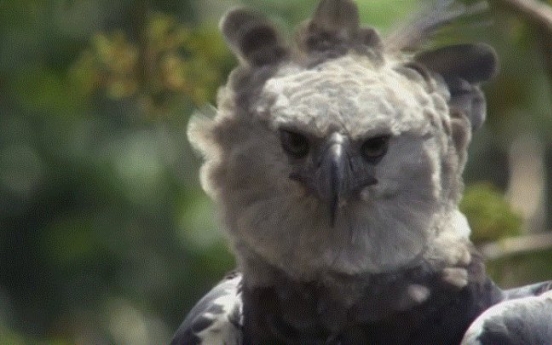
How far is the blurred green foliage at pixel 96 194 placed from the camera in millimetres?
6617

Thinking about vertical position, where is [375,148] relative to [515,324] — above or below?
above

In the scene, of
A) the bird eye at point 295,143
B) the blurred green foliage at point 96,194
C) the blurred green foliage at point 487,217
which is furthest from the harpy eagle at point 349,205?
the blurred green foliage at point 96,194

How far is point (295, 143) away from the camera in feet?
13.7

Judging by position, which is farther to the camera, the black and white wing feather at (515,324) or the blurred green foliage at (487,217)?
the blurred green foliage at (487,217)

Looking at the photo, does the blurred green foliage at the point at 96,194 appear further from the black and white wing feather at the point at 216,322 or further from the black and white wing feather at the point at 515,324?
the black and white wing feather at the point at 515,324

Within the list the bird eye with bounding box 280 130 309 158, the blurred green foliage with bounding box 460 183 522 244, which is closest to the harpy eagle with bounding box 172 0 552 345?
the bird eye with bounding box 280 130 309 158

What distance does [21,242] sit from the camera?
6.96 m

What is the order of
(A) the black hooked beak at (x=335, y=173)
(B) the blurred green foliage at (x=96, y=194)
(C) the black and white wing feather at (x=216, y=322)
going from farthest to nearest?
(B) the blurred green foliage at (x=96, y=194) → (C) the black and white wing feather at (x=216, y=322) → (A) the black hooked beak at (x=335, y=173)

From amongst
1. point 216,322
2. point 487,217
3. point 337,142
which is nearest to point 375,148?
point 337,142

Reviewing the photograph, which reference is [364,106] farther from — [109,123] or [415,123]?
[109,123]

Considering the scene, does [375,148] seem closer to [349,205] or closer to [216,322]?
[349,205]

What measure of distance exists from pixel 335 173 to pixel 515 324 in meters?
0.58

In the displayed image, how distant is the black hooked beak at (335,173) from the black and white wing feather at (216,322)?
1.63 ft

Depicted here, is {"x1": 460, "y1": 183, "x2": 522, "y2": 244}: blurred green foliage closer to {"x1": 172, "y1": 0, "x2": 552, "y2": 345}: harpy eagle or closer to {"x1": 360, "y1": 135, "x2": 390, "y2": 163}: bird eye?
{"x1": 172, "y1": 0, "x2": 552, "y2": 345}: harpy eagle
